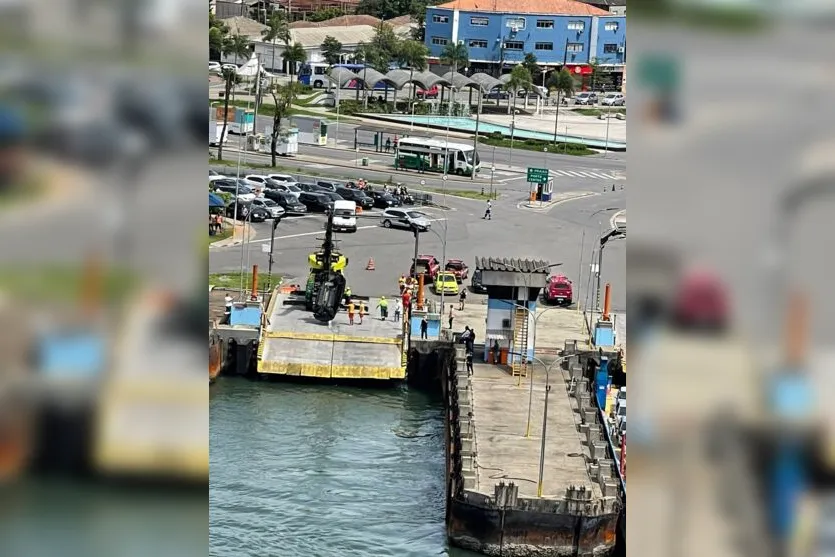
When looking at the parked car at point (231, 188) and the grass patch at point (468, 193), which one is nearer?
the parked car at point (231, 188)

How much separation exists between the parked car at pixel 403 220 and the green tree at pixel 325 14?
31493 millimetres

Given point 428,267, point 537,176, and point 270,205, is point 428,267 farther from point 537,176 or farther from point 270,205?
point 537,176

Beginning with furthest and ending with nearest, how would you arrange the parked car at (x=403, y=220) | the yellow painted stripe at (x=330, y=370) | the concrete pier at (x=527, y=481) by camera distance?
the parked car at (x=403, y=220) → the yellow painted stripe at (x=330, y=370) → the concrete pier at (x=527, y=481)

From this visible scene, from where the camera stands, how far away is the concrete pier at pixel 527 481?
11.9 metres

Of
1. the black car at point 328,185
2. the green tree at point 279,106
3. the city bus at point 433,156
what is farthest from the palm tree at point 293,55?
the black car at point 328,185

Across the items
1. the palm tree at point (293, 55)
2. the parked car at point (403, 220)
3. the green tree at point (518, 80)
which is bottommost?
the parked car at point (403, 220)

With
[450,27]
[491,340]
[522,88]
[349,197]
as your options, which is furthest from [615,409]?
[450,27]

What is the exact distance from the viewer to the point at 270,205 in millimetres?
26109

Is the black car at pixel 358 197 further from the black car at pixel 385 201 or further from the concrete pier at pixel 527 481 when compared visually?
the concrete pier at pixel 527 481

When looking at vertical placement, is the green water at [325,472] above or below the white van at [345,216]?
below
